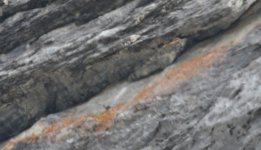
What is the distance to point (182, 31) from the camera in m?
24.7

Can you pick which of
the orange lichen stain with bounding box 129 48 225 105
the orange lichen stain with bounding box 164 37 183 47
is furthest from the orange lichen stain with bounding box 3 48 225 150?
the orange lichen stain with bounding box 164 37 183 47

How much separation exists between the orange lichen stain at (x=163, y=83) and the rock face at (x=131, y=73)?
6cm

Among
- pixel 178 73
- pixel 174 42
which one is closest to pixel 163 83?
pixel 178 73

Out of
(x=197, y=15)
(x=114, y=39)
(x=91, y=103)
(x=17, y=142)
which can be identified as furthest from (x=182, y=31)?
(x=17, y=142)

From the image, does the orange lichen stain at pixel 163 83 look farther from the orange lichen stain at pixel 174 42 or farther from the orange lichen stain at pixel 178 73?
the orange lichen stain at pixel 174 42

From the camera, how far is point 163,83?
2364 cm

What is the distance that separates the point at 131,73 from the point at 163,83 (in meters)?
2.38

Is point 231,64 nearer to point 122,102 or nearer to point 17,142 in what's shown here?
point 122,102

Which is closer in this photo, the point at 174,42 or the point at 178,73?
the point at 178,73

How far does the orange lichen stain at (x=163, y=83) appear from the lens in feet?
75.9

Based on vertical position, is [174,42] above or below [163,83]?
above

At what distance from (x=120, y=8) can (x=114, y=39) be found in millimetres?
1970

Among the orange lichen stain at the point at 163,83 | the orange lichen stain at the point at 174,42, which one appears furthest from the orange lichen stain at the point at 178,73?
the orange lichen stain at the point at 174,42

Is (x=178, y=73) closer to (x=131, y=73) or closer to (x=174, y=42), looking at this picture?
(x=174, y=42)
